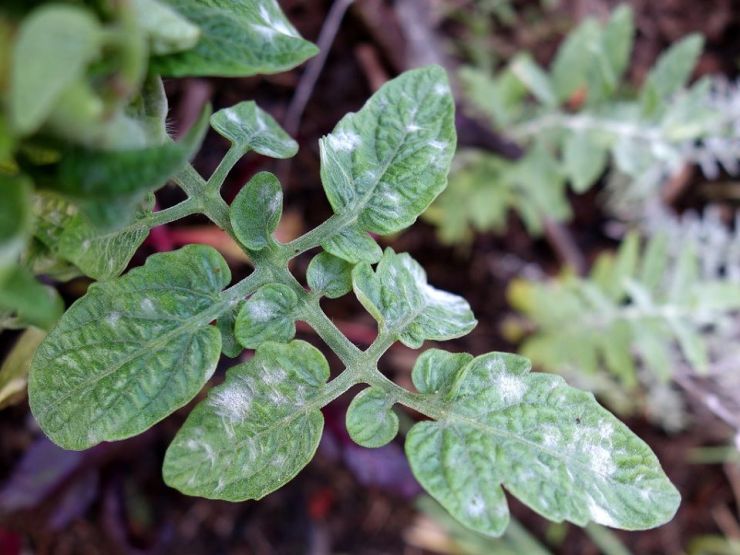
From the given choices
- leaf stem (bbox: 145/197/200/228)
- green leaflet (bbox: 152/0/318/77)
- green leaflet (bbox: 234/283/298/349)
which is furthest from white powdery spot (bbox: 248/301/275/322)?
green leaflet (bbox: 152/0/318/77)

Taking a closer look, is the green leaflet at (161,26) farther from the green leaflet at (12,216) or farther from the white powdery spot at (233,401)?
the white powdery spot at (233,401)

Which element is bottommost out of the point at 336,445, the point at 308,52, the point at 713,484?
the point at 713,484

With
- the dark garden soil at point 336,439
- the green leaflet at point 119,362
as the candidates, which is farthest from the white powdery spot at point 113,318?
the dark garden soil at point 336,439

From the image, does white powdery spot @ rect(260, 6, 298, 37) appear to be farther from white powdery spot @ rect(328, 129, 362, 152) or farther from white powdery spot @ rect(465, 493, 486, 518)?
white powdery spot @ rect(465, 493, 486, 518)

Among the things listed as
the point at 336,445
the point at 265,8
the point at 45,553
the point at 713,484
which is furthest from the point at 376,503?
the point at 265,8

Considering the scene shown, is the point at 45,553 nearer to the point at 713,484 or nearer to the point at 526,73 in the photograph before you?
the point at 526,73

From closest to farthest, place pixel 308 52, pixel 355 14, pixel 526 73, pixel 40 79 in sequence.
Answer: pixel 40 79
pixel 308 52
pixel 526 73
pixel 355 14
